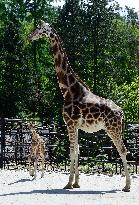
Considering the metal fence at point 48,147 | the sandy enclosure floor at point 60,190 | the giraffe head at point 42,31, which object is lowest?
the sandy enclosure floor at point 60,190

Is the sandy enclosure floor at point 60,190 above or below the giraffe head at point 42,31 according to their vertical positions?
below

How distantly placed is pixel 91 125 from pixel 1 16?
112 ft

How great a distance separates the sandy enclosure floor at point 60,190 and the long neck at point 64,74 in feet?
7.08

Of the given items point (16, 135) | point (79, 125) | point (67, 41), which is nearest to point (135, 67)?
point (67, 41)

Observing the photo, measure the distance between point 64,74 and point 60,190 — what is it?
8.78 ft

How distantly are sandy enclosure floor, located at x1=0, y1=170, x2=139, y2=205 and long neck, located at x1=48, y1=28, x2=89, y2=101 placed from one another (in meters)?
2.16

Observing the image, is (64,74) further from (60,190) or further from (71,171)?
(60,190)

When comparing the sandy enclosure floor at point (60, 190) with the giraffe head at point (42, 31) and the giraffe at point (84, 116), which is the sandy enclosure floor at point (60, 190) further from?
the giraffe head at point (42, 31)

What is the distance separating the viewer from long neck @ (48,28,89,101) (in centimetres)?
1215

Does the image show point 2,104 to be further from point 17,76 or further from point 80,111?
point 80,111

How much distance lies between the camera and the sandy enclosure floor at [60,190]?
9741 millimetres

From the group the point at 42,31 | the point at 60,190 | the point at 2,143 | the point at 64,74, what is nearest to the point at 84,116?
the point at 64,74

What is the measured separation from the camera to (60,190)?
37.2 ft

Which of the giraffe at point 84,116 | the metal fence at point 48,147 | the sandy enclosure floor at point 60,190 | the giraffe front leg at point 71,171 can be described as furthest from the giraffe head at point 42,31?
the metal fence at point 48,147
